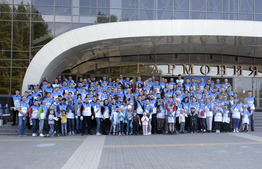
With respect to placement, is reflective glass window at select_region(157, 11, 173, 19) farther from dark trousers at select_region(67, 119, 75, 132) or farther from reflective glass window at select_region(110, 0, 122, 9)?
dark trousers at select_region(67, 119, 75, 132)

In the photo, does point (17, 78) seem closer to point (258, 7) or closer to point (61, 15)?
point (61, 15)

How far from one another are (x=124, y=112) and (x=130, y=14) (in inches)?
386

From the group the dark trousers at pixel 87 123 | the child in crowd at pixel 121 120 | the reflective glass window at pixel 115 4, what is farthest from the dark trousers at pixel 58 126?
the reflective glass window at pixel 115 4

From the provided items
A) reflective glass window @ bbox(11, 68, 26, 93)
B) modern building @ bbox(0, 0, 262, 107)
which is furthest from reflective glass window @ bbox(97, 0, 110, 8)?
reflective glass window @ bbox(11, 68, 26, 93)

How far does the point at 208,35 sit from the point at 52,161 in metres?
12.1

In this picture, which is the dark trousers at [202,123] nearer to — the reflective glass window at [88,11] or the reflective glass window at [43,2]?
the reflective glass window at [88,11]

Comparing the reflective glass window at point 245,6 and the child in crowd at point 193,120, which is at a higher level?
the reflective glass window at point 245,6

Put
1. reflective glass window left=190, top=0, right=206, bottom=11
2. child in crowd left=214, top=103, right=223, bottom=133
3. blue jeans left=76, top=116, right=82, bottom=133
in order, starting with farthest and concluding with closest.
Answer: reflective glass window left=190, top=0, right=206, bottom=11 → child in crowd left=214, top=103, right=223, bottom=133 → blue jeans left=76, top=116, right=82, bottom=133

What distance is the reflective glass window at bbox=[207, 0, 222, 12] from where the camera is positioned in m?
19.9

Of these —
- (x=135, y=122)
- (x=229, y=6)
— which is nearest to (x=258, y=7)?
(x=229, y=6)

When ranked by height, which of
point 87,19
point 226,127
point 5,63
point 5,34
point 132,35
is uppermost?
point 87,19

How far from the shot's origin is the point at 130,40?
1642 centimetres

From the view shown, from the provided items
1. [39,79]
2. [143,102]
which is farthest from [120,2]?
[143,102]

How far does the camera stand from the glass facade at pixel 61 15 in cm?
1833
